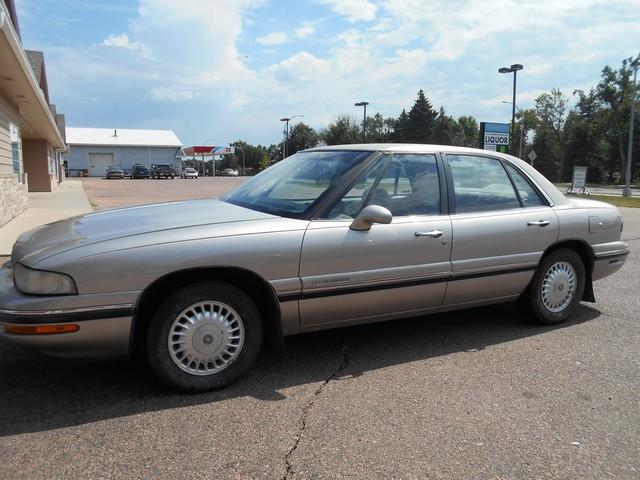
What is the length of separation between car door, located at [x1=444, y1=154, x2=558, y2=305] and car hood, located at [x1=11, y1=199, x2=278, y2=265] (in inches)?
61.5

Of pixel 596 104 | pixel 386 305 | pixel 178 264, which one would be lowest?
pixel 386 305

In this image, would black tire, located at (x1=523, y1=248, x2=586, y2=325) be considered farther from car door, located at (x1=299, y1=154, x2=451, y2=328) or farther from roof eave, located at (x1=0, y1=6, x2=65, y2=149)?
roof eave, located at (x1=0, y1=6, x2=65, y2=149)

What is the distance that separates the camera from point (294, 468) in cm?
256

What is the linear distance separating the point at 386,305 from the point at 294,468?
1.56 m

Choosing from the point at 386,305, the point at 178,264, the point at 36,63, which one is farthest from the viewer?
the point at 36,63

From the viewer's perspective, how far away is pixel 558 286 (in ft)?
15.6

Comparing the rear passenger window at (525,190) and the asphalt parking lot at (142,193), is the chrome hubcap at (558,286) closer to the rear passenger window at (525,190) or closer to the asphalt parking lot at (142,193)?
the rear passenger window at (525,190)

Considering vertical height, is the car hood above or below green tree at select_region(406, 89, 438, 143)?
below

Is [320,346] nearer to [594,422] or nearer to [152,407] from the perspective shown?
[152,407]

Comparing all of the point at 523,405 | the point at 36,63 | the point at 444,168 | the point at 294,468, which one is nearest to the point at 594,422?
the point at 523,405

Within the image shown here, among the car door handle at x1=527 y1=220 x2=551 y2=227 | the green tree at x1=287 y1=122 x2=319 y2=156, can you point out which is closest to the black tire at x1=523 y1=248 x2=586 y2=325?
the car door handle at x1=527 y1=220 x2=551 y2=227

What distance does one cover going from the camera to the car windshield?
3838 millimetres

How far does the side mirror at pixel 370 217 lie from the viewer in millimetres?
3568

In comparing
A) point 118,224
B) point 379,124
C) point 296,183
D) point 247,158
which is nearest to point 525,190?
point 296,183
